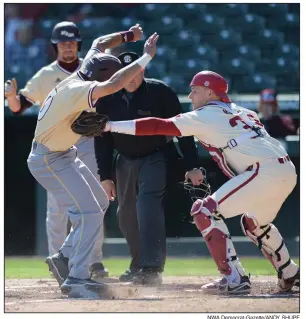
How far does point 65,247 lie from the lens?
599cm

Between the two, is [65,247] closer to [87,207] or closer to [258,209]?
[87,207]

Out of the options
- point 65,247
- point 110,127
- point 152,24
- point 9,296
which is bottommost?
point 9,296

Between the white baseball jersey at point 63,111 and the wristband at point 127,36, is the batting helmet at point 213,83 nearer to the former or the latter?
Answer: the white baseball jersey at point 63,111

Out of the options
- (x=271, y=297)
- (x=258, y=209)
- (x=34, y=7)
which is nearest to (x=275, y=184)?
(x=258, y=209)

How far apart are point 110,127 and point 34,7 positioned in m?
7.98

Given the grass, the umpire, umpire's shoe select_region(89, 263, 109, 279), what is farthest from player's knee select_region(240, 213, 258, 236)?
the grass

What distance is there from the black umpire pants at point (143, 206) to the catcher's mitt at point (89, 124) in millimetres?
1234

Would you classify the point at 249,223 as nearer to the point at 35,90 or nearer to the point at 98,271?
the point at 98,271

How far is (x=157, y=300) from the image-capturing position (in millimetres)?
5496

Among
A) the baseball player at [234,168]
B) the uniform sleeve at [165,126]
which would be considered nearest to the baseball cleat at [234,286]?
the baseball player at [234,168]

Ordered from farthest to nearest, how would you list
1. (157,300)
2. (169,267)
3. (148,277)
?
(169,267), (148,277), (157,300)

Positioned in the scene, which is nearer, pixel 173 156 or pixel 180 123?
pixel 180 123

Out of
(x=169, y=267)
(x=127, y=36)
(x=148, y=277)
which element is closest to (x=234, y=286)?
(x=148, y=277)

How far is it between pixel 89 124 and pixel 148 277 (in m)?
1.60
